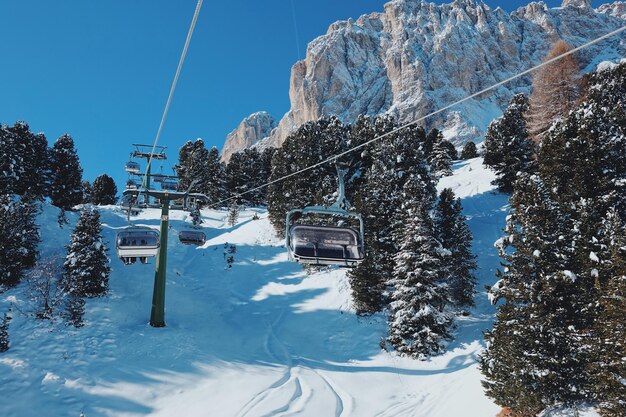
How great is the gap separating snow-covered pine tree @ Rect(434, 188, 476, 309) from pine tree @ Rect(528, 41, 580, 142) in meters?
19.3

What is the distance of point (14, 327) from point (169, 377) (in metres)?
8.83

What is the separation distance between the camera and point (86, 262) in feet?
78.9

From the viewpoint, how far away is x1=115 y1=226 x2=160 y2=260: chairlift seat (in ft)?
61.4

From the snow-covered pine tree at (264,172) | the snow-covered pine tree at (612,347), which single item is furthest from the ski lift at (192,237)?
the snow-covered pine tree at (264,172)

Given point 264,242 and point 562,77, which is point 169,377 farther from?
point 562,77

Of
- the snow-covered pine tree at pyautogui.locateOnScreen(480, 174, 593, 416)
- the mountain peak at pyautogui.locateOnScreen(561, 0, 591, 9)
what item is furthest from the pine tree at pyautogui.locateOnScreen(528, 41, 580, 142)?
the mountain peak at pyautogui.locateOnScreen(561, 0, 591, 9)

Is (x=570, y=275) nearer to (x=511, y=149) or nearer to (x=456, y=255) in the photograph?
(x=456, y=255)

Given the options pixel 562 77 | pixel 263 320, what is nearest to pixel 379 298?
pixel 263 320

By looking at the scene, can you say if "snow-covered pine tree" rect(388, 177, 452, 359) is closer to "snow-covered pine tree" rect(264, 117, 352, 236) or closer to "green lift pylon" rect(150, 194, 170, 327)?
"green lift pylon" rect(150, 194, 170, 327)

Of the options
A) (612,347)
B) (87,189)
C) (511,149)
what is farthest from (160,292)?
(87,189)

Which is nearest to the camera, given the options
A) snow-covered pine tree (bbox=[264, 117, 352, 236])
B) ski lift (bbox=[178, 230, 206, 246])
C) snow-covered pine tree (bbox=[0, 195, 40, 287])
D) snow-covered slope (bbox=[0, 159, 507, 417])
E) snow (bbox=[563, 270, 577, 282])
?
snow (bbox=[563, 270, 577, 282])

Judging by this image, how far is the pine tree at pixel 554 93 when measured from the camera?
1569 inches

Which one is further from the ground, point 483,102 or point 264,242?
point 483,102

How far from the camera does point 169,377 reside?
17375mm
